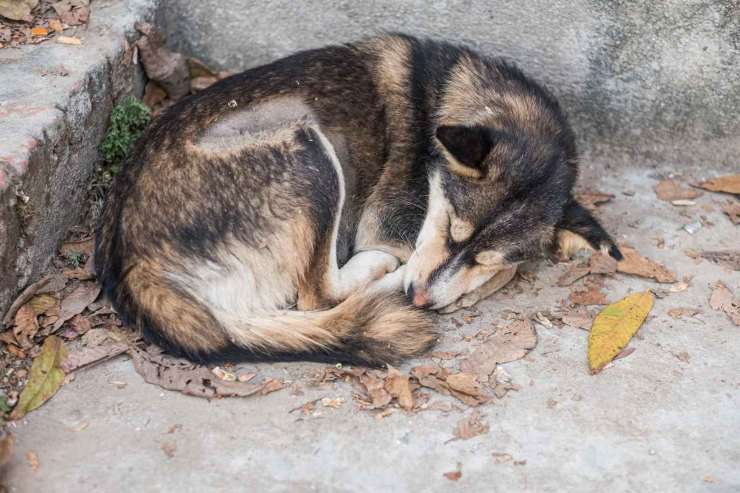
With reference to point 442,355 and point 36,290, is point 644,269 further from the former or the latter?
point 36,290

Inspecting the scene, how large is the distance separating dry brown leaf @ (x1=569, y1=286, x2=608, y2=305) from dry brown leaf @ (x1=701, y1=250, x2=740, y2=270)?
2.62 ft

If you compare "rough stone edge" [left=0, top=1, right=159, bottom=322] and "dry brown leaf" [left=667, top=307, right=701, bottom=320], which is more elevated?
"rough stone edge" [left=0, top=1, right=159, bottom=322]

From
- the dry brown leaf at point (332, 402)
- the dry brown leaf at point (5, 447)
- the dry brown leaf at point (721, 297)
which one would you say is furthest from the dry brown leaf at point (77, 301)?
the dry brown leaf at point (721, 297)

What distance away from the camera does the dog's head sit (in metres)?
4.09

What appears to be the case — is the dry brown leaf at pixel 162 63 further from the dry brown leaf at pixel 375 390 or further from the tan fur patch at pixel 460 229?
the dry brown leaf at pixel 375 390

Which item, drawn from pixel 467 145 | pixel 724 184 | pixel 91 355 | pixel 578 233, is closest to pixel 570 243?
pixel 578 233

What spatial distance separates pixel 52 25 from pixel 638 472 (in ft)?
13.5

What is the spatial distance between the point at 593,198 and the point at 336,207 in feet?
6.31

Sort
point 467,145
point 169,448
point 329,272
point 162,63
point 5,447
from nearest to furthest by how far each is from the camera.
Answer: point 5,447 → point 169,448 → point 467,145 → point 329,272 → point 162,63

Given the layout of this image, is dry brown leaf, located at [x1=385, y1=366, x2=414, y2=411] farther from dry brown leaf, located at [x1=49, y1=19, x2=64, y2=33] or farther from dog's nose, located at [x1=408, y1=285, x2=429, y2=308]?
dry brown leaf, located at [x1=49, y1=19, x2=64, y2=33]

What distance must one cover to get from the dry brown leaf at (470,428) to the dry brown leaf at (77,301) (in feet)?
6.60

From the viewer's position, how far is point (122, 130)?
4.82 metres

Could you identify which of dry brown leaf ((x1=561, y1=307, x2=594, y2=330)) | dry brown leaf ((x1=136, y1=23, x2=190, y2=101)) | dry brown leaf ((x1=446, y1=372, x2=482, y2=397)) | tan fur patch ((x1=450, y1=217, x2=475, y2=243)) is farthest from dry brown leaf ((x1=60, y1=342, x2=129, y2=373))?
dry brown leaf ((x1=561, y1=307, x2=594, y2=330))

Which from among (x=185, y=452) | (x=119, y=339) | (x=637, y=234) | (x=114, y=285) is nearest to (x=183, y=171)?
(x=114, y=285)
